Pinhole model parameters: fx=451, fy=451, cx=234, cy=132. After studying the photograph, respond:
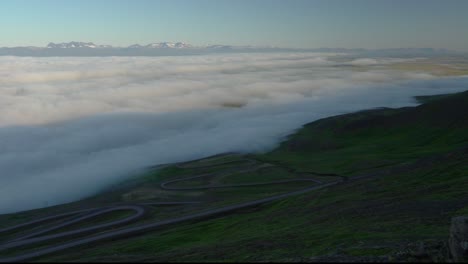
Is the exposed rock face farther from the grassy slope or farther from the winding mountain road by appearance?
the winding mountain road

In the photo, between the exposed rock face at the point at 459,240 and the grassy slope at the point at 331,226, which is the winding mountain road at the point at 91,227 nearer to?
the grassy slope at the point at 331,226

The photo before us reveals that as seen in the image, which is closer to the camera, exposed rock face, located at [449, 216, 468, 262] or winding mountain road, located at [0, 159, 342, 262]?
exposed rock face, located at [449, 216, 468, 262]

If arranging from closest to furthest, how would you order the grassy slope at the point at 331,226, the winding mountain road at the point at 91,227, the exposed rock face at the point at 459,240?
the exposed rock face at the point at 459,240
the grassy slope at the point at 331,226
the winding mountain road at the point at 91,227

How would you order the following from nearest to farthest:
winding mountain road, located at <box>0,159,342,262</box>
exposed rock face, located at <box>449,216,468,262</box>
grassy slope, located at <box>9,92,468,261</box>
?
exposed rock face, located at <box>449,216,468,262</box> → grassy slope, located at <box>9,92,468,261</box> → winding mountain road, located at <box>0,159,342,262</box>

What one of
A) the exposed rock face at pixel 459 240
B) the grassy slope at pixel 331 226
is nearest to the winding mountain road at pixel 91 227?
the grassy slope at pixel 331 226

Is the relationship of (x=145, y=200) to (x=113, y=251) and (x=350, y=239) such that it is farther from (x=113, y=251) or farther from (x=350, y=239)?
(x=350, y=239)

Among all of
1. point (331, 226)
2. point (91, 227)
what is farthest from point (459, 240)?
point (91, 227)

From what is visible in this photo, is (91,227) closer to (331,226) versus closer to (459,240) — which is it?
(331,226)

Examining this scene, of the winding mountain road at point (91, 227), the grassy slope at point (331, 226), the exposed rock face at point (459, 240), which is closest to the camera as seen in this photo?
the exposed rock face at point (459, 240)

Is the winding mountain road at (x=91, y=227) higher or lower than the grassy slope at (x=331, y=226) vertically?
lower

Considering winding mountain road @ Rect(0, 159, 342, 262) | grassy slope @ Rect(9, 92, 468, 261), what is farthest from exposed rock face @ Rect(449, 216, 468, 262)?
winding mountain road @ Rect(0, 159, 342, 262)
